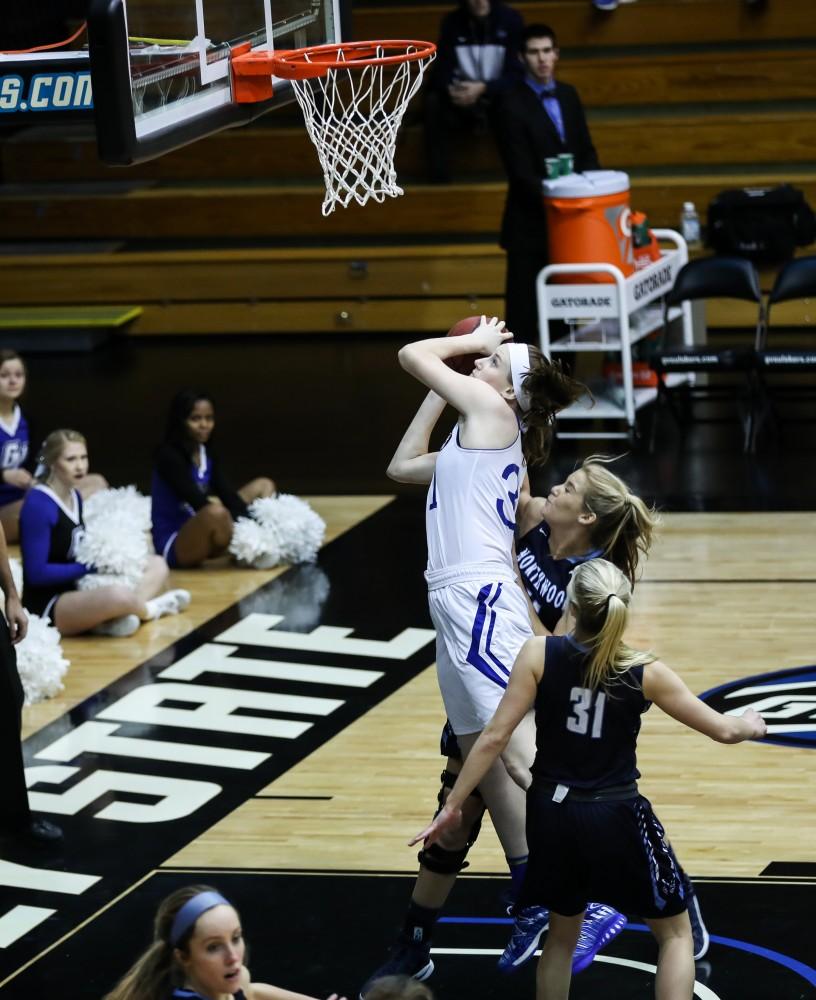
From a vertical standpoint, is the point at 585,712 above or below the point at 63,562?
above

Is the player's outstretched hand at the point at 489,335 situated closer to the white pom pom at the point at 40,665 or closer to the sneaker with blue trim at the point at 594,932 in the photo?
the sneaker with blue trim at the point at 594,932

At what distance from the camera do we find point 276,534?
884 cm

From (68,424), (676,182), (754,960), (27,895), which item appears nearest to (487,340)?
(754,960)

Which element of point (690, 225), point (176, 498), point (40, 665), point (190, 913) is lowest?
point (40, 665)

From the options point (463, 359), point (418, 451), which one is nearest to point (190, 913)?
point (418, 451)

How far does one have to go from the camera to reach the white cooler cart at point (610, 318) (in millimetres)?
10195

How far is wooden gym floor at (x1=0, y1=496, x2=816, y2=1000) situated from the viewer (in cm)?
511

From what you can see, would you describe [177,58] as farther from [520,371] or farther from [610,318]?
[610,318]

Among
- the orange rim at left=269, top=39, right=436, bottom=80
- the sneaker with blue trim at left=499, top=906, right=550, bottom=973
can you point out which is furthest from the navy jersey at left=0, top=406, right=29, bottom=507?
the sneaker with blue trim at left=499, top=906, right=550, bottom=973

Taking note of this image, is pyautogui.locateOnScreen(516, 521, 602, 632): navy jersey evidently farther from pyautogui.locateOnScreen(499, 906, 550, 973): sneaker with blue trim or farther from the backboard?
the backboard

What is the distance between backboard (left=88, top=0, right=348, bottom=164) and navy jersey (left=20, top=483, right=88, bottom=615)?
2221 mm

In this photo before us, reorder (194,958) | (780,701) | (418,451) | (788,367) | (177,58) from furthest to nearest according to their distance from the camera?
(788,367), (780,701), (177,58), (418,451), (194,958)

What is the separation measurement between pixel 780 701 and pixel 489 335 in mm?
2514

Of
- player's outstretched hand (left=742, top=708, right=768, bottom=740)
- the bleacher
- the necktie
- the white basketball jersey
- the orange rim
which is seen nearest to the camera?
player's outstretched hand (left=742, top=708, right=768, bottom=740)
